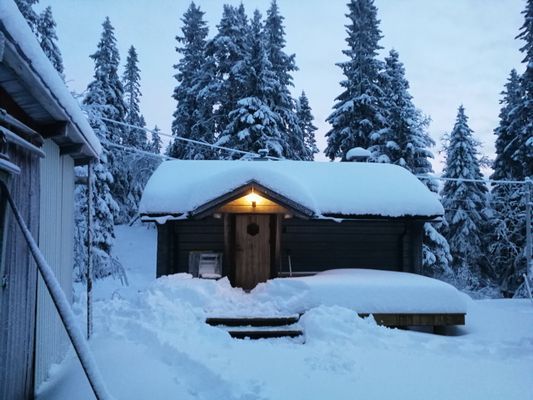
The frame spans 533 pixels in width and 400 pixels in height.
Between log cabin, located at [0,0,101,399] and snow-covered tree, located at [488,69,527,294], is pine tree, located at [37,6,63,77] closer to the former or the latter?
log cabin, located at [0,0,101,399]

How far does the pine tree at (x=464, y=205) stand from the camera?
2483cm

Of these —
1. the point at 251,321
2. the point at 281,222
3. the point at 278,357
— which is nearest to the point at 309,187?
the point at 281,222

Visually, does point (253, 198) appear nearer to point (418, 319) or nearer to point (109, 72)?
point (418, 319)

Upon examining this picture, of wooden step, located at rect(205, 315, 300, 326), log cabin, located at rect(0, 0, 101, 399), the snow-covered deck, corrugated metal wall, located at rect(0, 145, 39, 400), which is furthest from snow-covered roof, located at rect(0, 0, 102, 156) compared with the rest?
the snow-covered deck

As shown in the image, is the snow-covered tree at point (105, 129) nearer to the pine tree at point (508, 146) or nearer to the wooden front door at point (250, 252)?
the wooden front door at point (250, 252)

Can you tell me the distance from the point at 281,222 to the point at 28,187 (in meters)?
8.37

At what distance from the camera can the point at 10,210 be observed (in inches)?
145

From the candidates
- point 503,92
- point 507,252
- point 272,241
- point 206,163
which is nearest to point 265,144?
point 206,163

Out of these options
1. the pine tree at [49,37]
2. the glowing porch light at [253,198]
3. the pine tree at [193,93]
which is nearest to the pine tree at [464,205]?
the pine tree at [193,93]

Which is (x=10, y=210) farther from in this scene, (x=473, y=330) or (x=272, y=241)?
(x=473, y=330)

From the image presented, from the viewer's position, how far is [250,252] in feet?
39.0

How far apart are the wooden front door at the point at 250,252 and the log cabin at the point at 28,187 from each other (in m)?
6.44

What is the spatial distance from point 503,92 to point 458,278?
1387 cm

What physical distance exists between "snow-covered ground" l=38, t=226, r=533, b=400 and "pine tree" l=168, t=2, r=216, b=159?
17674 mm
